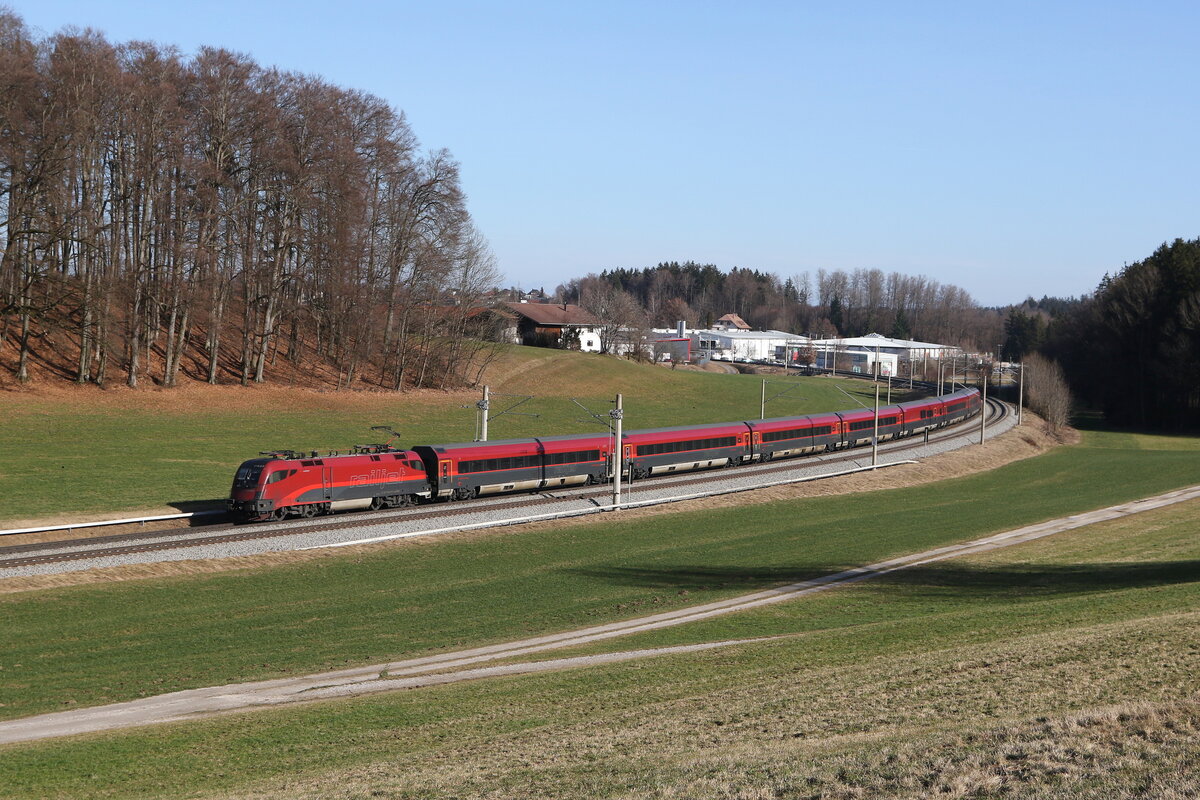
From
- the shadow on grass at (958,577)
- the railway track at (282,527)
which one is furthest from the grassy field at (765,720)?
the railway track at (282,527)

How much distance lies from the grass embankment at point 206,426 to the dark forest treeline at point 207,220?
3234 millimetres

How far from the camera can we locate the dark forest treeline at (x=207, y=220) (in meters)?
61.6

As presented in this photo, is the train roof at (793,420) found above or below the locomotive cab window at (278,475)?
above

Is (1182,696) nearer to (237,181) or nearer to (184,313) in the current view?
(184,313)

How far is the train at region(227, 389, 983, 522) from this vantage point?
1692 inches

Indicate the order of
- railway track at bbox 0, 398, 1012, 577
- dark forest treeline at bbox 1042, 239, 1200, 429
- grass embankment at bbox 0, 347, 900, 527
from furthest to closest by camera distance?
dark forest treeline at bbox 1042, 239, 1200, 429
grass embankment at bbox 0, 347, 900, 527
railway track at bbox 0, 398, 1012, 577

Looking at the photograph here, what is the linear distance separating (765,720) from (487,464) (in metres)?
35.5

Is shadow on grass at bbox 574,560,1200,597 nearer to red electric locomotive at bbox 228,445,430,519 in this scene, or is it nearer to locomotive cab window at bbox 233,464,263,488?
red electric locomotive at bbox 228,445,430,519

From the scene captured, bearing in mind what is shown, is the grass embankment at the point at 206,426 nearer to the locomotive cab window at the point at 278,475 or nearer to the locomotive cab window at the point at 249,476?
the locomotive cab window at the point at 249,476

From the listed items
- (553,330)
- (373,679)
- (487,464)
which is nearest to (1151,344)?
(553,330)

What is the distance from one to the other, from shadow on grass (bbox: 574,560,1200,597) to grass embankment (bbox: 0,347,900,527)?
74.9ft

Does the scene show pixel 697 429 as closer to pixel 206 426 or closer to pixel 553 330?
pixel 206 426

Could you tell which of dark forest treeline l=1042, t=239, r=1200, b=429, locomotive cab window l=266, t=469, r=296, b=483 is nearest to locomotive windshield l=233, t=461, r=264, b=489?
locomotive cab window l=266, t=469, r=296, b=483

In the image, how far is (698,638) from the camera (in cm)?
2630
